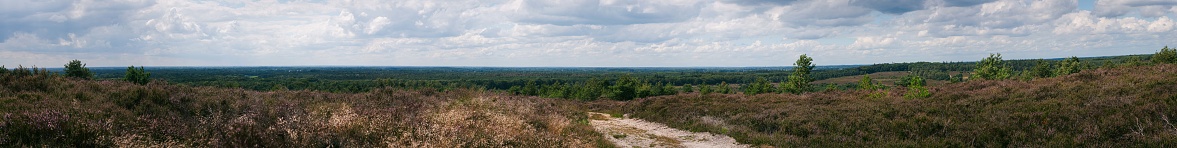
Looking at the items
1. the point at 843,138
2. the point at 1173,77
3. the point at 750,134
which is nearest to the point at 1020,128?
the point at 843,138

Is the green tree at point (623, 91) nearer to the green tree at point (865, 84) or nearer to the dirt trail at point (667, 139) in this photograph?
the green tree at point (865, 84)

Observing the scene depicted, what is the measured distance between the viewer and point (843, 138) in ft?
43.2

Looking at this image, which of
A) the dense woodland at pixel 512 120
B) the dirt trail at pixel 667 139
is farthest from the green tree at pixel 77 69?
the dirt trail at pixel 667 139

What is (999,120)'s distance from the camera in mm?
13414

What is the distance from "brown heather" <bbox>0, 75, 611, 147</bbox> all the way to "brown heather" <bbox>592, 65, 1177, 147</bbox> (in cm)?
573

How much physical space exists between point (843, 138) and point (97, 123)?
567 inches

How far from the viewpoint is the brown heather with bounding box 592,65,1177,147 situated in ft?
37.7

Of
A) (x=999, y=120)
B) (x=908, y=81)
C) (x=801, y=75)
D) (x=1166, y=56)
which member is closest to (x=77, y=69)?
(x=999, y=120)

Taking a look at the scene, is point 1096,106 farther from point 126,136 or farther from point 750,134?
point 126,136

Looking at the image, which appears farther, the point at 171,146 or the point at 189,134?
the point at 189,134

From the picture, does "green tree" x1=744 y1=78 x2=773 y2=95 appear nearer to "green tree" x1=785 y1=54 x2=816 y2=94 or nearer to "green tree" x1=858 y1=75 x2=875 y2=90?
"green tree" x1=785 y1=54 x2=816 y2=94

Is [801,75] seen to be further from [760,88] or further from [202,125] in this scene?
[202,125]

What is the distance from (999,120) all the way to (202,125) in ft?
55.6

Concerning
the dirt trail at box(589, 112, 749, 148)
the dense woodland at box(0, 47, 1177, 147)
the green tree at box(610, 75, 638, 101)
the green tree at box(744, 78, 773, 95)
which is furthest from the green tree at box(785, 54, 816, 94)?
the dirt trail at box(589, 112, 749, 148)
